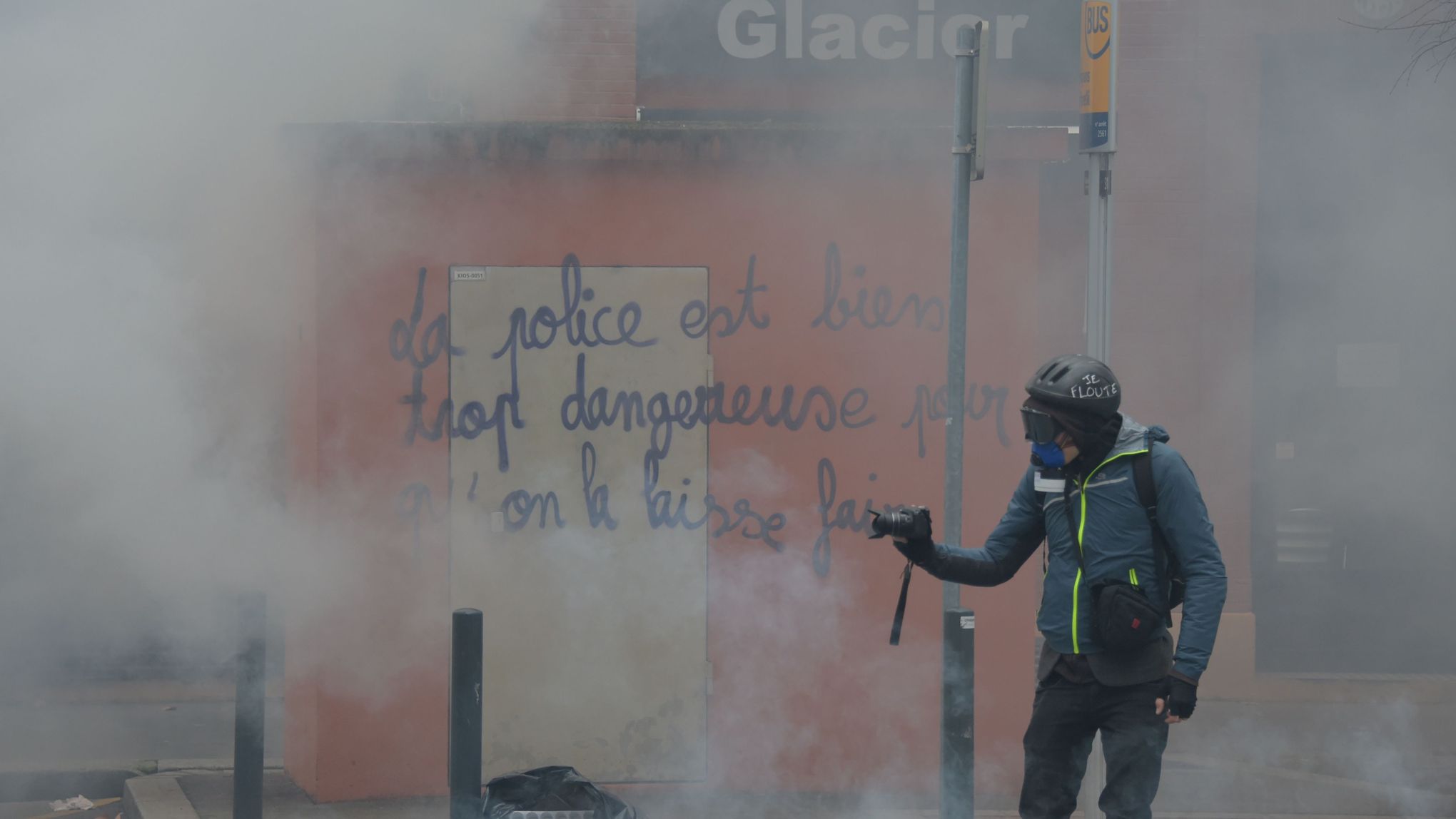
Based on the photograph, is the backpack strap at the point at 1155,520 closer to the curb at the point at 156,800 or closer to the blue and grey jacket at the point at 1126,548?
the blue and grey jacket at the point at 1126,548

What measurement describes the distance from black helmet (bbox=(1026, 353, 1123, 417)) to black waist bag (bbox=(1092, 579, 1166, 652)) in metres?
0.41

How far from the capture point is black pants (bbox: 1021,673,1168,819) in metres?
3.47

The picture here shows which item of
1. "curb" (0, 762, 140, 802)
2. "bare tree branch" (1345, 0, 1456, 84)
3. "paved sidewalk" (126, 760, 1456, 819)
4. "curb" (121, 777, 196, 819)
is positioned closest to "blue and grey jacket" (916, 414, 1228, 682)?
"paved sidewalk" (126, 760, 1456, 819)

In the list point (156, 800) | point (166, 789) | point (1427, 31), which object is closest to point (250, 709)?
point (156, 800)

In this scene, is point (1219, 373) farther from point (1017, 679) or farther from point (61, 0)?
point (61, 0)

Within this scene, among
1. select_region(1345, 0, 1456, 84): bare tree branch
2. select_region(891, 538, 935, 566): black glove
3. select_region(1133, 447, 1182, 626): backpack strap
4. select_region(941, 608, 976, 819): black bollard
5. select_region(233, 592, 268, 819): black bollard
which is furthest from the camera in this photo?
select_region(1345, 0, 1456, 84): bare tree branch

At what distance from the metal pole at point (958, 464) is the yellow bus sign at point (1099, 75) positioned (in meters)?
0.36

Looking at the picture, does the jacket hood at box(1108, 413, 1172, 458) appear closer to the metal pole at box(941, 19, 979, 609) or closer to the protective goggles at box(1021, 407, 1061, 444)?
the protective goggles at box(1021, 407, 1061, 444)

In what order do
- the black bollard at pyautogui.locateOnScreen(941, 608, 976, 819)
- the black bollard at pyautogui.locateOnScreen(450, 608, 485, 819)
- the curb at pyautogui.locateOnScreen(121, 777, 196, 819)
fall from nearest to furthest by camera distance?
the black bollard at pyautogui.locateOnScreen(450, 608, 485, 819), the black bollard at pyautogui.locateOnScreen(941, 608, 976, 819), the curb at pyautogui.locateOnScreen(121, 777, 196, 819)

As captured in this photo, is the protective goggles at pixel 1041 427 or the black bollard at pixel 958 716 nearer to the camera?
the protective goggles at pixel 1041 427

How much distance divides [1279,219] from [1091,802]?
4246 millimetres

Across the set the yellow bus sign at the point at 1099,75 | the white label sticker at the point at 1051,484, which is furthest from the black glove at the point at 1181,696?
the yellow bus sign at the point at 1099,75

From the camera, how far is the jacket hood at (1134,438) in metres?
3.50

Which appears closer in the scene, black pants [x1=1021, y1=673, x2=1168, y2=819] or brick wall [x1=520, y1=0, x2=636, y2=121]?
black pants [x1=1021, y1=673, x2=1168, y2=819]
